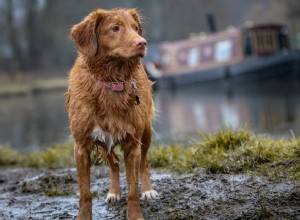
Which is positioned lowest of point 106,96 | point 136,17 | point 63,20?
point 106,96

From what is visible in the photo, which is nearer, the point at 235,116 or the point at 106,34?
the point at 106,34

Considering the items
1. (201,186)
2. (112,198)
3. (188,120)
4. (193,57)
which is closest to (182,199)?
(201,186)

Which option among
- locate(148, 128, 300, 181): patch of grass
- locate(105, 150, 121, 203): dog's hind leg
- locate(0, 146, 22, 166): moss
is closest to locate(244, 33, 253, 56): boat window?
locate(0, 146, 22, 166): moss

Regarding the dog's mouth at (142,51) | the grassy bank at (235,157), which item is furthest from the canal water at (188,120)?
the dog's mouth at (142,51)

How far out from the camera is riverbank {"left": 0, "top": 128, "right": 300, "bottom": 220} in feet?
16.0

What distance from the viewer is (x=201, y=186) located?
216 inches

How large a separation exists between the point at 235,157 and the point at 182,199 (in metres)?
1.16

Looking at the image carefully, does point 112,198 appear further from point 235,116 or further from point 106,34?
point 235,116

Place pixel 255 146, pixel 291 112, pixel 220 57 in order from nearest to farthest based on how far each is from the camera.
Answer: pixel 255 146
pixel 291 112
pixel 220 57

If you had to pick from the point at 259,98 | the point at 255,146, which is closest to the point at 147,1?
the point at 259,98

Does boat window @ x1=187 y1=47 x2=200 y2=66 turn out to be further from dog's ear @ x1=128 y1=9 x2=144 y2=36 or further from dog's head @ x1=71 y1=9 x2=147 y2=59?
dog's head @ x1=71 y1=9 x2=147 y2=59

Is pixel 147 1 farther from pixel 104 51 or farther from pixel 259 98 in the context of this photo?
pixel 104 51

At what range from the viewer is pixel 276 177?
5.41 metres

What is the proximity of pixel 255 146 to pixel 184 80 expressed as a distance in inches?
1252
